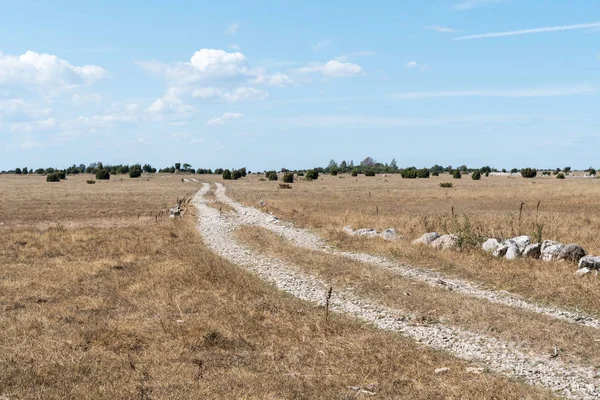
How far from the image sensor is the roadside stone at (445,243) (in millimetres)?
19234

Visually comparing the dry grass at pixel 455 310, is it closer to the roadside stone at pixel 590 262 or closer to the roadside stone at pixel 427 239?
the roadside stone at pixel 427 239

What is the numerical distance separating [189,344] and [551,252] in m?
12.0

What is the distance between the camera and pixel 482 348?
921 centimetres

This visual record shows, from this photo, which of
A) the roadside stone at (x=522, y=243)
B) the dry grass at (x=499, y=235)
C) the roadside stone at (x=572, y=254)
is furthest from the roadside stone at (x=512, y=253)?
the roadside stone at (x=572, y=254)

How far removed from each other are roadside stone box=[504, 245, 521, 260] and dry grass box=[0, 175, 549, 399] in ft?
26.1

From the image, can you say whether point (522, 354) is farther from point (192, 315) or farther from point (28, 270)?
point (28, 270)

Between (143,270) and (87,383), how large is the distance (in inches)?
378

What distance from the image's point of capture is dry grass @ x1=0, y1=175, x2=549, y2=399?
296 inches

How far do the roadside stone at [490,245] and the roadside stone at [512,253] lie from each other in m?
0.74

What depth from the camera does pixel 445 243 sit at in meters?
19.5

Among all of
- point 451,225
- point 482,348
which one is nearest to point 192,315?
point 482,348

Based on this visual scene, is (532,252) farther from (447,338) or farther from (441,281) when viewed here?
(447,338)

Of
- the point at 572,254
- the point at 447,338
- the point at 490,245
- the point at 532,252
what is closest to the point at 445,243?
the point at 490,245

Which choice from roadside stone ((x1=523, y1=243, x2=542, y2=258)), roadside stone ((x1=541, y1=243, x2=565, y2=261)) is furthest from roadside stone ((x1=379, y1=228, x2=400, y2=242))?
roadside stone ((x1=541, y1=243, x2=565, y2=261))
